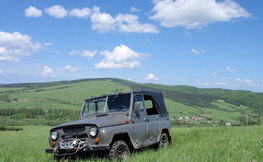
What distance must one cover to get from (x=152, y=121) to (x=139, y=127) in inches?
39.8

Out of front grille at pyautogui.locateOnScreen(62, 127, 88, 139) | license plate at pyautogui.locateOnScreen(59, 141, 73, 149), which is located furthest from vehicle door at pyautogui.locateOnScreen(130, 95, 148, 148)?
license plate at pyautogui.locateOnScreen(59, 141, 73, 149)

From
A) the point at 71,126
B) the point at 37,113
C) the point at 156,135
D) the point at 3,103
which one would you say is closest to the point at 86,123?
the point at 71,126

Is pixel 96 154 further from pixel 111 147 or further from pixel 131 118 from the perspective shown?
pixel 131 118

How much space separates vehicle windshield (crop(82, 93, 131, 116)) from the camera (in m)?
7.51

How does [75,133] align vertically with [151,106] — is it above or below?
below

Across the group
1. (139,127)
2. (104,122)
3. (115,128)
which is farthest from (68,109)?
(104,122)

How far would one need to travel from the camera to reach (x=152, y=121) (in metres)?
8.21

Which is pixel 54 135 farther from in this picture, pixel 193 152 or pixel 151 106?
pixel 151 106

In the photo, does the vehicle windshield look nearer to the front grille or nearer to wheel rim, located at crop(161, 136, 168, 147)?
the front grille

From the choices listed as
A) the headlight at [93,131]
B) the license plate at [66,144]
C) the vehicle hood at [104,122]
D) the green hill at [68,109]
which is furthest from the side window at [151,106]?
the green hill at [68,109]

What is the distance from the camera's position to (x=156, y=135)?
822cm

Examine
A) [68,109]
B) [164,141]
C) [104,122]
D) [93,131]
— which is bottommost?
[68,109]

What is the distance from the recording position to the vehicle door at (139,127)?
23.1ft

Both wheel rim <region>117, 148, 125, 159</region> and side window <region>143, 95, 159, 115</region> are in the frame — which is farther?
side window <region>143, 95, 159, 115</region>
